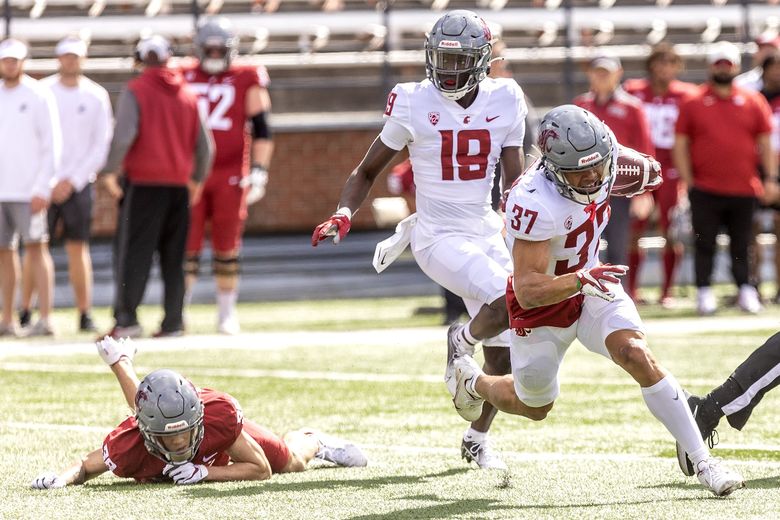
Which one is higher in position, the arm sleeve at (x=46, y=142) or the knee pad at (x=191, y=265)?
the arm sleeve at (x=46, y=142)

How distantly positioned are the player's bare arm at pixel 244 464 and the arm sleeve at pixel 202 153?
483 centimetres

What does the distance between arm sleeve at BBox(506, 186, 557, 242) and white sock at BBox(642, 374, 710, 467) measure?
2.04 ft

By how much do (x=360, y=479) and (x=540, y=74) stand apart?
1203 centimetres

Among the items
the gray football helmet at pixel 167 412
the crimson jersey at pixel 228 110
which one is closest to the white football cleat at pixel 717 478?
the gray football helmet at pixel 167 412

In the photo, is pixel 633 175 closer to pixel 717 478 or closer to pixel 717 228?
pixel 717 478

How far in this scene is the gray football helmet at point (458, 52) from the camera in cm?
579

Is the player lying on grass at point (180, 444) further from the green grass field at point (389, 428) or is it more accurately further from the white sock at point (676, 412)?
the white sock at point (676, 412)

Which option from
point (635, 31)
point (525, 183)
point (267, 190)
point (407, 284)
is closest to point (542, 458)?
point (525, 183)

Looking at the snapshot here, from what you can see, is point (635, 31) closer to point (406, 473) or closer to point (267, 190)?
point (267, 190)

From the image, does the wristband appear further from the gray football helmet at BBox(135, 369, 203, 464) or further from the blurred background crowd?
the blurred background crowd

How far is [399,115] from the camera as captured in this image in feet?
19.6

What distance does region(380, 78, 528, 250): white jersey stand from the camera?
600 cm

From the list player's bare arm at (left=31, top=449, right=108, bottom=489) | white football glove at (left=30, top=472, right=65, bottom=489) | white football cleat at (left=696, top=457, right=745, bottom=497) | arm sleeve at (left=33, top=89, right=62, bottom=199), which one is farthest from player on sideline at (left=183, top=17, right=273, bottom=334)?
white football cleat at (left=696, top=457, right=745, bottom=497)

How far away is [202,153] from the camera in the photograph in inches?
391
